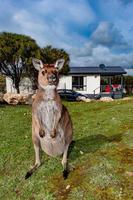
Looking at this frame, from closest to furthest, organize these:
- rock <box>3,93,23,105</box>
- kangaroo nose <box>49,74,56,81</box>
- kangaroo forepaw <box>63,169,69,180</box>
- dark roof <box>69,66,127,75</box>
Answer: kangaroo nose <box>49,74,56,81</box>
kangaroo forepaw <box>63,169,69,180</box>
rock <box>3,93,23,105</box>
dark roof <box>69,66,127,75</box>

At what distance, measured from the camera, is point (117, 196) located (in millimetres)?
7211

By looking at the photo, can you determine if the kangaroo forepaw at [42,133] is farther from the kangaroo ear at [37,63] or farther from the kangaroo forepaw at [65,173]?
the kangaroo ear at [37,63]

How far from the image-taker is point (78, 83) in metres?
61.9

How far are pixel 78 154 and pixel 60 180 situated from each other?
54.9 inches

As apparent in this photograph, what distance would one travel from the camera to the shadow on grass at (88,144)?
30.9ft

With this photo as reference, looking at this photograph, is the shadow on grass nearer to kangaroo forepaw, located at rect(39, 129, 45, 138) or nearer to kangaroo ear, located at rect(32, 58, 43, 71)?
kangaroo forepaw, located at rect(39, 129, 45, 138)

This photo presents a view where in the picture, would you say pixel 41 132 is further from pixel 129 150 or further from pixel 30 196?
pixel 129 150

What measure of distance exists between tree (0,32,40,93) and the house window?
16.5 metres

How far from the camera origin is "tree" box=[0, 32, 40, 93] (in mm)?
44344

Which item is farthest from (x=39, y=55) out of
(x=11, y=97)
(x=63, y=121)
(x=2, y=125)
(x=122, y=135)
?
(x=63, y=121)

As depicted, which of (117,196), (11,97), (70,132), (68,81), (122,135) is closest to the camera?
(117,196)

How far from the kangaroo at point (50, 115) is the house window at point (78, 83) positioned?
5308cm

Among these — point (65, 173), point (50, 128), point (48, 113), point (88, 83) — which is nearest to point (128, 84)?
point (88, 83)

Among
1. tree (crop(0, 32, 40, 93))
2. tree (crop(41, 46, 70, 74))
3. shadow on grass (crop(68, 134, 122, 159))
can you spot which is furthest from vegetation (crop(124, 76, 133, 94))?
shadow on grass (crop(68, 134, 122, 159))
